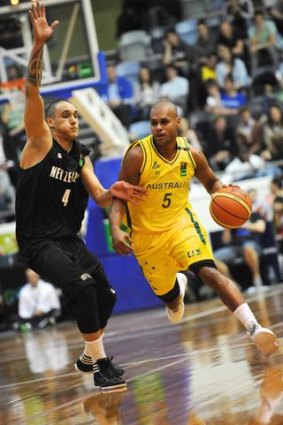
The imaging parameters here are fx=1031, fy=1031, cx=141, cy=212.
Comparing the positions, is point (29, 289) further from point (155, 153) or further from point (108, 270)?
point (155, 153)

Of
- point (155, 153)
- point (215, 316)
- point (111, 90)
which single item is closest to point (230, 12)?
point (111, 90)

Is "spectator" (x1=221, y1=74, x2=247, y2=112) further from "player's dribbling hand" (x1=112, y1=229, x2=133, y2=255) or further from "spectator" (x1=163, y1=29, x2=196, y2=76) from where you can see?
"player's dribbling hand" (x1=112, y1=229, x2=133, y2=255)

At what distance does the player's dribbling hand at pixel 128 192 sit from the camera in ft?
23.9

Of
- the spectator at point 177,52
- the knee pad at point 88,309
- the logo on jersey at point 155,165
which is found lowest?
the knee pad at point 88,309

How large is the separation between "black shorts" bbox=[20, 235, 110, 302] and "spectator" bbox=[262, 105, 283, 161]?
451 inches

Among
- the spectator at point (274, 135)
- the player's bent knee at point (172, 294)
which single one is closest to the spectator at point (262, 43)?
the spectator at point (274, 135)

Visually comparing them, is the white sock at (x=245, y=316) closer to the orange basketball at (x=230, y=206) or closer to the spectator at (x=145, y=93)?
the orange basketball at (x=230, y=206)

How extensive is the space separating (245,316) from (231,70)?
47.8ft

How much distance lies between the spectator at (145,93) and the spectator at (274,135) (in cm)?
305

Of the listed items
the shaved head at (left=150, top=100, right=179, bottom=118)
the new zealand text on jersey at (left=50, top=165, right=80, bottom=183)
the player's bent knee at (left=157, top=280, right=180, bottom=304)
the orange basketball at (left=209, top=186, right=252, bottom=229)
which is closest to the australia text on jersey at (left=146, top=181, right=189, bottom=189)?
the orange basketball at (left=209, top=186, right=252, bottom=229)

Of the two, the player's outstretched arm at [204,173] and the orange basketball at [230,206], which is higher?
the player's outstretched arm at [204,173]

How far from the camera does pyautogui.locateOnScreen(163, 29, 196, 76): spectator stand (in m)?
22.2

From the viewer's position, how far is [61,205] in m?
7.17

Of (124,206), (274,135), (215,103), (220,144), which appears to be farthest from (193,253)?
(215,103)
